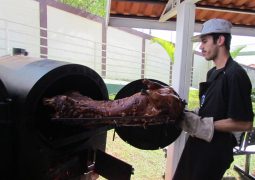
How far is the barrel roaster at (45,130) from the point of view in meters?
1.75

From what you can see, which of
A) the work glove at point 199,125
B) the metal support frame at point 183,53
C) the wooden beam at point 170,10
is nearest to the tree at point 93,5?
the wooden beam at point 170,10

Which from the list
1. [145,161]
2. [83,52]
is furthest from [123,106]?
[83,52]

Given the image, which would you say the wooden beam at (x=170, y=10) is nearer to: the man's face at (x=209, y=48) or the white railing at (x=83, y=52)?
the man's face at (x=209, y=48)

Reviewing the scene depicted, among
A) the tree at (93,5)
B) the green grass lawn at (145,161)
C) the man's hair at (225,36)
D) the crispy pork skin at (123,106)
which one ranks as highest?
the tree at (93,5)

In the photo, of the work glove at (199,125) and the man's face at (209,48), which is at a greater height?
the man's face at (209,48)

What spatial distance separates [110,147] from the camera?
6.44 meters

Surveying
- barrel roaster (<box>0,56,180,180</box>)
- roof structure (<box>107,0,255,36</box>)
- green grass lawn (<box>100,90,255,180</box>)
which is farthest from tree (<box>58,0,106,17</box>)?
barrel roaster (<box>0,56,180,180</box>)

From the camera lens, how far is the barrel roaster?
1752 millimetres

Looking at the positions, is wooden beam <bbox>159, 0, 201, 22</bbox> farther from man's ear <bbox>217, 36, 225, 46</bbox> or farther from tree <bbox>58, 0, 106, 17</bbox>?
tree <bbox>58, 0, 106, 17</bbox>

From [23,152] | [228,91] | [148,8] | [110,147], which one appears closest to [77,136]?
[23,152]

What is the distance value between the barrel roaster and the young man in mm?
399

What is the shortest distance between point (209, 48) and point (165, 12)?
6.83 feet

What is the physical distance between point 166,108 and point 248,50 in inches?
472

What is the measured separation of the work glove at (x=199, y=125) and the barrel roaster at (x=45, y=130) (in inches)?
16.4
